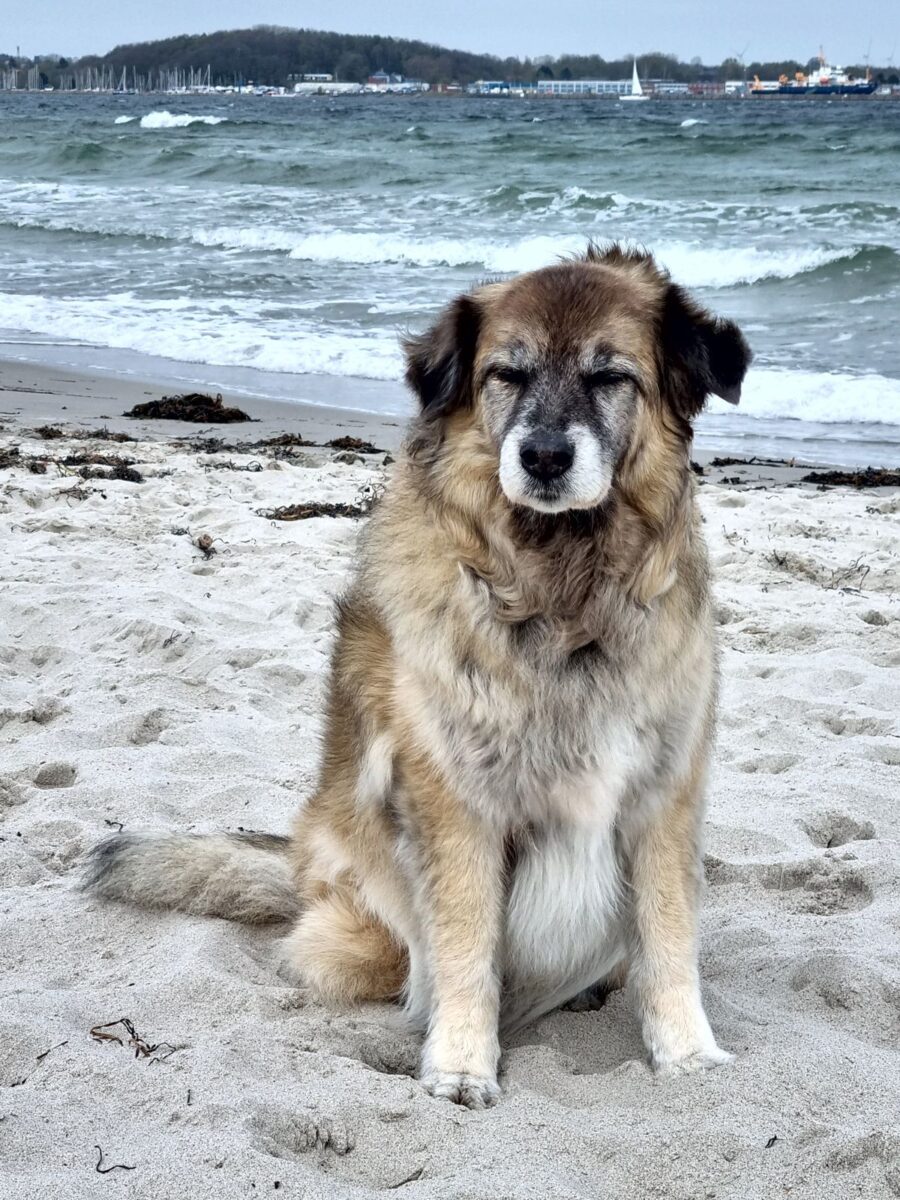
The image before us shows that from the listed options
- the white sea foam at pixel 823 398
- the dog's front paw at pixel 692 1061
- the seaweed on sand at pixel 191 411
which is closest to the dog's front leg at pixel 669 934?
the dog's front paw at pixel 692 1061

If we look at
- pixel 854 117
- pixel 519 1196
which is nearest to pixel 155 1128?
pixel 519 1196

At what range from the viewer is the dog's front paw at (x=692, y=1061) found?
291 cm

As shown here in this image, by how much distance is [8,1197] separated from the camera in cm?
217

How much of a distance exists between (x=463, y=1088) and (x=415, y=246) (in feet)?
56.3

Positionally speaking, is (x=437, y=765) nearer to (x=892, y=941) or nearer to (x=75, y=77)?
(x=892, y=941)

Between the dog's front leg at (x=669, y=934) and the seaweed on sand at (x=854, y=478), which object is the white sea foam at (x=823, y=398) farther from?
A: the dog's front leg at (x=669, y=934)

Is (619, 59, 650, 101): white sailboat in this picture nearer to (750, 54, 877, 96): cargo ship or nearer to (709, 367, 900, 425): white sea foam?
→ (750, 54, 877, 96): cargo ship

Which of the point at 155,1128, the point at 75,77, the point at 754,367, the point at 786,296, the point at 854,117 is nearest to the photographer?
the point at 155,1128

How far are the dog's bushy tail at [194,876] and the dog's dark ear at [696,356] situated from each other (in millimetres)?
1663

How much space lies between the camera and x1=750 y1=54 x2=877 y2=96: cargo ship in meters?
73.5

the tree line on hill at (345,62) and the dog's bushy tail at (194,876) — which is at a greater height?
the tree line on hill at (345,62)

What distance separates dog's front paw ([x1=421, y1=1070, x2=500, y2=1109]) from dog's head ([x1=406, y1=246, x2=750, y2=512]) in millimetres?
1262

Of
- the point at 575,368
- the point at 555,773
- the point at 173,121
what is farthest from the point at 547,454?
the point at 173,121

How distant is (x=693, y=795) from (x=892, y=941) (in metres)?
0.82
